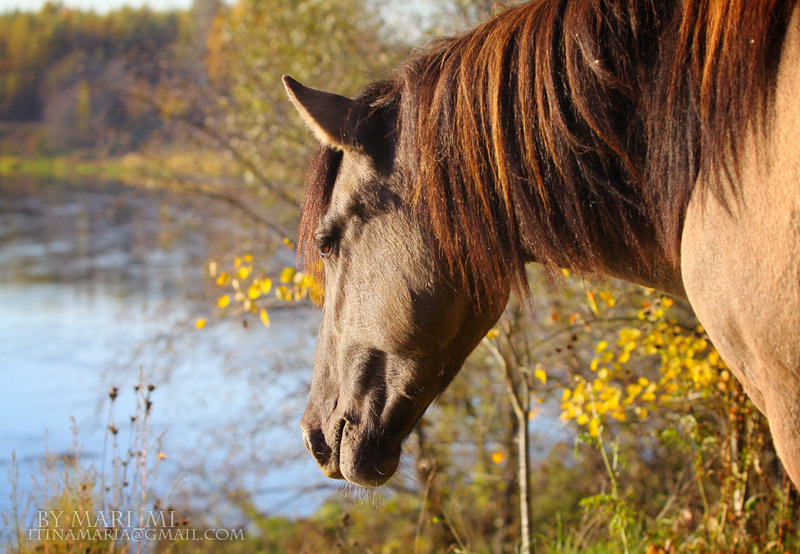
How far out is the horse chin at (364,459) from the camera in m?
1.93

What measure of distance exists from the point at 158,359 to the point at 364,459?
16.2 ft

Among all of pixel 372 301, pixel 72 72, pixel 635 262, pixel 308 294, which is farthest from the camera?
pixel 72 72

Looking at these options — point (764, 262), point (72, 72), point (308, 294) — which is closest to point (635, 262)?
point (764, 262)

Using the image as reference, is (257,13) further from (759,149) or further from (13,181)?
(13,181)

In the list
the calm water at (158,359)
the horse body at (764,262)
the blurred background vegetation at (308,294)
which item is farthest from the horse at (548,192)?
the blurred background vegetation at (308,294)

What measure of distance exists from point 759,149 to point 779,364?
0.41m

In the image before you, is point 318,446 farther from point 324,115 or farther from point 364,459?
point 324,115

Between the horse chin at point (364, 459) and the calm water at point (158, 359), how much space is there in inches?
25.0

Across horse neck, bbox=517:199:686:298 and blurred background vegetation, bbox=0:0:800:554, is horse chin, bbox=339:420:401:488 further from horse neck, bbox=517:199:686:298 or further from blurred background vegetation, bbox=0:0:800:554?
blurred background vegetation, bbox=0:0:800:554

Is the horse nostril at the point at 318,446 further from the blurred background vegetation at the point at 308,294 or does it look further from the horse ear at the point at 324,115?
the blurred background vegetation at the point at 308,294

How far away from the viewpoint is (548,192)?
5.48ft

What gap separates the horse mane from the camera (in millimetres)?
1407

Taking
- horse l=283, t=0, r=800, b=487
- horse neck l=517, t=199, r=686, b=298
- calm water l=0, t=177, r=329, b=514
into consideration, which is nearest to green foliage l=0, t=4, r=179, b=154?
calm water l=0, t=177, r=329, b=514

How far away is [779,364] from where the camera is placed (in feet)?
4.34
